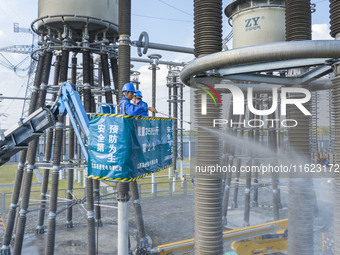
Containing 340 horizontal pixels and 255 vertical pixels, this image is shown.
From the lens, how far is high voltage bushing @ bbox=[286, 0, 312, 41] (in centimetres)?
636

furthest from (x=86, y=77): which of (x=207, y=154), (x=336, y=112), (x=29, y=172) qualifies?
(x=336, y=112)

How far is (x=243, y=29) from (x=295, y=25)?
8221 mm

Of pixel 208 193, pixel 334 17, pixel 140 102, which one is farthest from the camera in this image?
pixel 140 102

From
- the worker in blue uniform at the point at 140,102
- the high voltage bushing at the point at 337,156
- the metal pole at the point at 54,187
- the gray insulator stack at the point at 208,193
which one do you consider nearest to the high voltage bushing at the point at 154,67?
the metal pole at the point at 54,187

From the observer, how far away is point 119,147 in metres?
7.03

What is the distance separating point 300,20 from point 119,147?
4768mm

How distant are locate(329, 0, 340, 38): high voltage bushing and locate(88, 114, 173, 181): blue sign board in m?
4.50

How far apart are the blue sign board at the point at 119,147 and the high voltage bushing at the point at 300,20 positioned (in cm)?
394

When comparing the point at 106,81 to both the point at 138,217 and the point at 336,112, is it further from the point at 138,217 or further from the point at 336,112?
the point at 336,112

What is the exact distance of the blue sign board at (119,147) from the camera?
702 cm

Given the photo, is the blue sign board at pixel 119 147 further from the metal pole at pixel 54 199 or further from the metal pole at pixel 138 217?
the metal pole at pixel 138 217

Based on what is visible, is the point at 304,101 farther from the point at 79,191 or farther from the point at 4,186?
the point at 4,186

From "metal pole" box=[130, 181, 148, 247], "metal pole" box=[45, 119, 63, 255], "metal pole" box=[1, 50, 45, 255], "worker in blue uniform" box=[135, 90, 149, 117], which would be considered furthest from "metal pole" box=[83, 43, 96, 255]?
"worker in blue uniform" box=[135, 90, 149, 117]

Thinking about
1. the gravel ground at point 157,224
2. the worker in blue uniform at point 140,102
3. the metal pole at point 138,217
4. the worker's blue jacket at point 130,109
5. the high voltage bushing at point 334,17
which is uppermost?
the high voltage bushing at point 334,17
